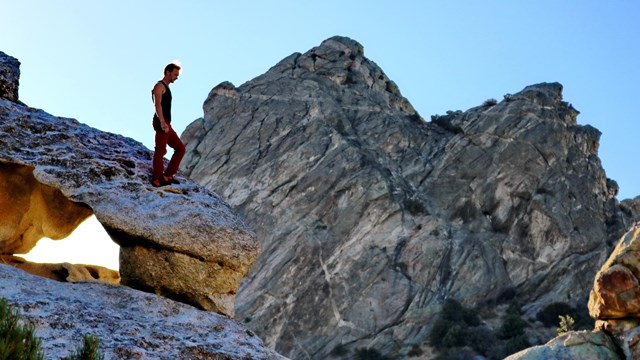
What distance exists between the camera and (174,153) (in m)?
10.6

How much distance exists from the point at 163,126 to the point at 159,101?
34 cm

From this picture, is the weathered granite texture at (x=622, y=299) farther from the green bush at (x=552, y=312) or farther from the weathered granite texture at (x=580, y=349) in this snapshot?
the green bush at (x=552, y=312)

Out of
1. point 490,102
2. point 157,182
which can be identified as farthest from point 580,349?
point 490,102

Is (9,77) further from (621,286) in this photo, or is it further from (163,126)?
(621,286)

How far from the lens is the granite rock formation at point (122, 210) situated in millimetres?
9141

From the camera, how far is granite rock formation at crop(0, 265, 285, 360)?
279 inches

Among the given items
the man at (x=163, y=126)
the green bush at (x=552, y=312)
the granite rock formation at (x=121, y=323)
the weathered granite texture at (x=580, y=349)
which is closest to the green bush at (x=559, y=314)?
the green bush at (x=552, y=312)

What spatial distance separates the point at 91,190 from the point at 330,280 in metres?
51.7

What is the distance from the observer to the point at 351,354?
182 feet

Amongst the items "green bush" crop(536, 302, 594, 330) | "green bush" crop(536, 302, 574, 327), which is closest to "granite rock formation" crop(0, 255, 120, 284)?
"green bush" crop(536, 302, 594, 330)

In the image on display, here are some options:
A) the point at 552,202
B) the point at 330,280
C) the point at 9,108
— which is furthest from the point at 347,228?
the point at 9,108

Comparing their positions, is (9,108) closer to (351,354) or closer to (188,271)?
(188,271)

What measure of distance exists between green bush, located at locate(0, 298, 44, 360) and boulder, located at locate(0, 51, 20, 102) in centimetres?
627

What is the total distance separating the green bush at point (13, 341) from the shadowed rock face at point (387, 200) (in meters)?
51.2
